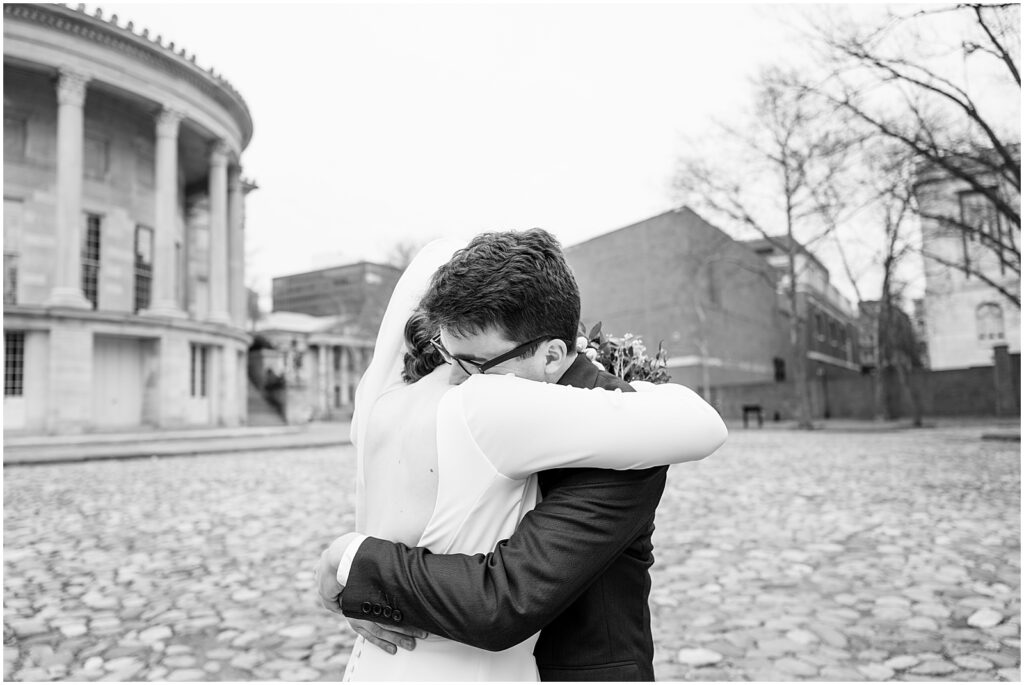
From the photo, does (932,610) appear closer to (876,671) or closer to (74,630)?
(876,671)

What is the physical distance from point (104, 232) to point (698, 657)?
36434 mm

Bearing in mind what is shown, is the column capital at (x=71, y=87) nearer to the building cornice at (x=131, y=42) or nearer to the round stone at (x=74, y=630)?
the building cornice at (x=131, y=42)

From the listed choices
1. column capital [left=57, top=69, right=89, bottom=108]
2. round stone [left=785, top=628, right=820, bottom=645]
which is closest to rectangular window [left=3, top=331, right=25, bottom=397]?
column capital [left=57, top=69, right=89, bottom=108]

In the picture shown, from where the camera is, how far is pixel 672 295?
47.8m

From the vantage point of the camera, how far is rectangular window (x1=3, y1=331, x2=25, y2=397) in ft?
93.7

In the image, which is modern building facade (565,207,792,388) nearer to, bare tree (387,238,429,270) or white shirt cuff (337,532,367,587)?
bare tree (387,238,429,270)

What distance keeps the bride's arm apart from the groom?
0.27 feet

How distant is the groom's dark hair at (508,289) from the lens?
1.55m

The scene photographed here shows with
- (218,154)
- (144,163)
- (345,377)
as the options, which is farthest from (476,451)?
(345,377)

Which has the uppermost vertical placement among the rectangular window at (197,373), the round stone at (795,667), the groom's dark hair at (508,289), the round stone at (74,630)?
the rectangular window at (197,373)

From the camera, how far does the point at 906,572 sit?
629 cm

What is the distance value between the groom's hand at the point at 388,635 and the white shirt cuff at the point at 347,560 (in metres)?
0.12

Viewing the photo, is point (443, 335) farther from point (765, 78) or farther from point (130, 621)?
point (765, 78)

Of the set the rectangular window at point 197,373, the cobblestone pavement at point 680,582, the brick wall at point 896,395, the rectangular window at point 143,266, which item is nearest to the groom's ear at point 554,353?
the cobblestone pavement at point 680,582
